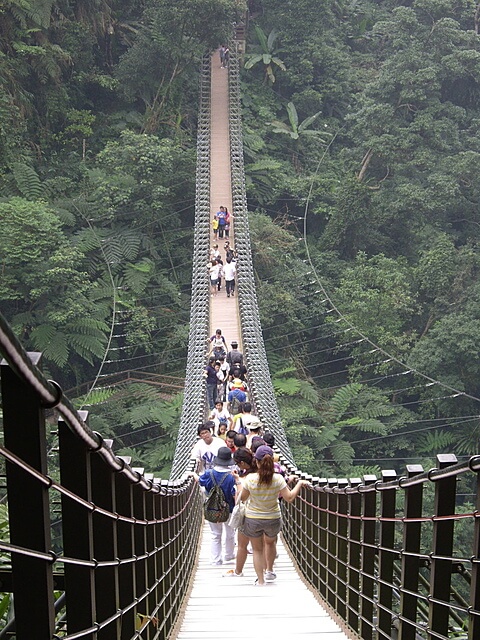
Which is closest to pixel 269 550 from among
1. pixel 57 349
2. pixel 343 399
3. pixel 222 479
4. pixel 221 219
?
pixel 222 479

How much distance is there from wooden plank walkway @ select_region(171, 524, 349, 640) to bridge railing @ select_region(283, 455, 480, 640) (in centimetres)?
9

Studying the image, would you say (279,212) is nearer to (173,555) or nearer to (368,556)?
(173,555)

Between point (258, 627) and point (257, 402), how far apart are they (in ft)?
20.7

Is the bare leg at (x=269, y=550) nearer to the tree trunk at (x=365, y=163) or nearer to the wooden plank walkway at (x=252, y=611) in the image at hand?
the wooden plank walkway at (x=252, y=611)

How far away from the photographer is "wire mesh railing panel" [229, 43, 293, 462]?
9609 mm

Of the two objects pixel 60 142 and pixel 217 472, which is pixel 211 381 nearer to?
pixel 217 472

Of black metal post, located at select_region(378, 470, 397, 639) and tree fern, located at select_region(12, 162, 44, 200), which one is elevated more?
tree fern, located at select_region(12, 162, 44, 200)

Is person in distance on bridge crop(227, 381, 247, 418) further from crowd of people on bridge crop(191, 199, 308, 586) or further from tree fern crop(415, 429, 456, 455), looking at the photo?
tree fern crop(415, 429, 456, 455)

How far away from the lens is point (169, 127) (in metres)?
21.2

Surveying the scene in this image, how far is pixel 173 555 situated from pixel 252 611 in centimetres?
36

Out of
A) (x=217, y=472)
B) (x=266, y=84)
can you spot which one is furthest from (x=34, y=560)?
(x=266, y=84)

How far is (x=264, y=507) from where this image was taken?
4.20m

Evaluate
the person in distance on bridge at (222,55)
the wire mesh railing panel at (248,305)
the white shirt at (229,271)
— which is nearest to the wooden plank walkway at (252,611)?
the wire mesh railing panel at (248,305)

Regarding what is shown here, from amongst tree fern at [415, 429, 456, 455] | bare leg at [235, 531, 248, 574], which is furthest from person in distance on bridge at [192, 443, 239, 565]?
tree fern at [415, 429, 456, 455]
